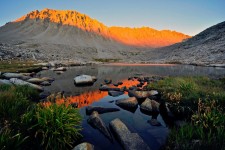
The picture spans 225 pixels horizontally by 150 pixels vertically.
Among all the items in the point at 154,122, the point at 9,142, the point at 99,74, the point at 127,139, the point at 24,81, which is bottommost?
the point at 99,74

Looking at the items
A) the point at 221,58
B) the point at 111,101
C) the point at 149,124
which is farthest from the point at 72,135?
the point at 221,58

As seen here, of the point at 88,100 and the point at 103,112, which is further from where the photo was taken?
the point at 88,100

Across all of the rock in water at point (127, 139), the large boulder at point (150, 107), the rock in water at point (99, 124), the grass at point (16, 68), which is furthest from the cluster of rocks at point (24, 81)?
the rock in water at point (127, 139)

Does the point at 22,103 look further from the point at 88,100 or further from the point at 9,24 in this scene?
the point at 9,24

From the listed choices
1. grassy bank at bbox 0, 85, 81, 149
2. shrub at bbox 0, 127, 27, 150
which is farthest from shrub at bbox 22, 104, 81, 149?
shrub at bbox 0, 127, 27, 150

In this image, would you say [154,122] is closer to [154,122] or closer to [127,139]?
[154,122]

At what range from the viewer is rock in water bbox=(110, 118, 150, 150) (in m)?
7.64

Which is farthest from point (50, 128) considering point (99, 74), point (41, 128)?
point (99, 74)

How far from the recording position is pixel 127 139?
819 centimetres

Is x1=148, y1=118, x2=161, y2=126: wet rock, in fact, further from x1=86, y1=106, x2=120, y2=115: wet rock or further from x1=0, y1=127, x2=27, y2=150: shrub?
x1=0, y1=127, x2=27, y2=150: shrub

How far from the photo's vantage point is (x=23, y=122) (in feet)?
23.2

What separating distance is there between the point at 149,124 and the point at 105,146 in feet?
11.7

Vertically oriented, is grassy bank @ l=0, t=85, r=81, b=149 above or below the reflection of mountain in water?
above

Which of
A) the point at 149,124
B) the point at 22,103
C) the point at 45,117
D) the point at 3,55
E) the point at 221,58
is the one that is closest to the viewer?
the point at 45,117
